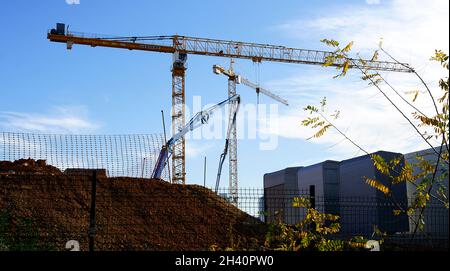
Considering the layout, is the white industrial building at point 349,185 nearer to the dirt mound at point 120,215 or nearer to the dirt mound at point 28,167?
the dirt mound at point 120,215

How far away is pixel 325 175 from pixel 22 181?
15.5 m

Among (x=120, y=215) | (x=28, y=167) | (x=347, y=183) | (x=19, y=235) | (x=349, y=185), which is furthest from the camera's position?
(x=347, y=183)

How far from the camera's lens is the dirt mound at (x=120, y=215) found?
14.1 metres

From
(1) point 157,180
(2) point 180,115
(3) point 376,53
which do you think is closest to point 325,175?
(1) point 157,180

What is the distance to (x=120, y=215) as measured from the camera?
15.9 metres

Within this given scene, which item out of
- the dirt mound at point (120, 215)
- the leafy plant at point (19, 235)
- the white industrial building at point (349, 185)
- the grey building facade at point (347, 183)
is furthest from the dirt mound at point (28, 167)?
the grey building facade at point (347, 183)

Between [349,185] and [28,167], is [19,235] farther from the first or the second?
[349,185]

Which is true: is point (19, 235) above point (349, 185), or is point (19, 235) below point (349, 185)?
below

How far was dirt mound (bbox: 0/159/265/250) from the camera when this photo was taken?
14.1 metres

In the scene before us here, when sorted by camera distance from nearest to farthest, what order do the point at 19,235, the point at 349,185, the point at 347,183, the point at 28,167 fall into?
the point at 19,235 → the point at 28,167 → the point at 349,185 → the point at 347,183

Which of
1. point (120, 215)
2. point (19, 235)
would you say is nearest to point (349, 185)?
point (120, 215)

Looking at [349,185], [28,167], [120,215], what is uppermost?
[28,167]
